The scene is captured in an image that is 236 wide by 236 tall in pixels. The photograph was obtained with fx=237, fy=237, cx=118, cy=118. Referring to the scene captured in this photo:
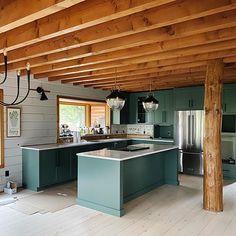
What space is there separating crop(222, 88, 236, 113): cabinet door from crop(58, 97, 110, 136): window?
345 centimetres

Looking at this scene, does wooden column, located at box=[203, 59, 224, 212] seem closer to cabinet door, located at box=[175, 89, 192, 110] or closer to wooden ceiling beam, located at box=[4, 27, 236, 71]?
wooden ceiling beam, located at box=[4, 27, 236, 71]

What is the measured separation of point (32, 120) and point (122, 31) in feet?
11.8

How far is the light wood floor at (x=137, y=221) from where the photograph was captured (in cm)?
310

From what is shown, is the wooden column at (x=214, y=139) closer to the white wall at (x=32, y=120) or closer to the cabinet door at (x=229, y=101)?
the cabinet door at (x=229, y=101)

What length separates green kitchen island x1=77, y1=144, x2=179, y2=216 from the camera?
3645 mm

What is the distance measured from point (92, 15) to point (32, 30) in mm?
930

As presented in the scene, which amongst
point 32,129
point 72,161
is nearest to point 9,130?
point 32,129

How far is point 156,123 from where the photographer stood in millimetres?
7406

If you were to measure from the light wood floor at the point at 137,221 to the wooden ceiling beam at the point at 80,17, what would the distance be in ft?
7.95

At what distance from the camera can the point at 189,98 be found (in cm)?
643

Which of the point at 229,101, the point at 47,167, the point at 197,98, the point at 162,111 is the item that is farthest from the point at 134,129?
the point at 47,167

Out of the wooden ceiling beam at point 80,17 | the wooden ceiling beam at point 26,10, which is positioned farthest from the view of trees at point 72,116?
the wooden ceiling beam at point 26,10

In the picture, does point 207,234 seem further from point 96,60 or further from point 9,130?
point 9,130

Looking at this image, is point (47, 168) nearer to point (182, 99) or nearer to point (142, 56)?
point (142, 56)
